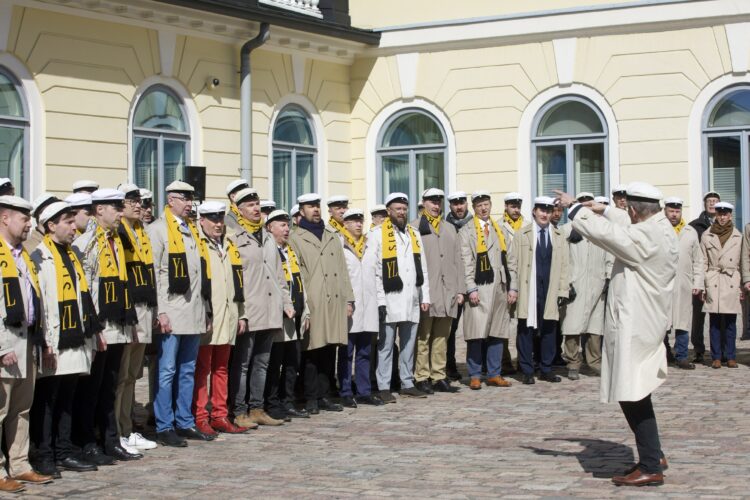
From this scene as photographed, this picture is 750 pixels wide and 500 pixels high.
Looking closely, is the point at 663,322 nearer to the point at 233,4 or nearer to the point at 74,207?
the point at 74,207

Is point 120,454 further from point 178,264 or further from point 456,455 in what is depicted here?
point 456,455

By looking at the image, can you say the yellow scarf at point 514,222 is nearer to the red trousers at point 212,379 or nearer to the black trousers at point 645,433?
the red trousers at point 212,379

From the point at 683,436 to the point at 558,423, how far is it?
116cm

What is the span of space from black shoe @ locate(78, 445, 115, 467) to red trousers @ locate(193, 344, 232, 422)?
1327 mm

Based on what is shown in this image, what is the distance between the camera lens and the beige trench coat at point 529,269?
44.1 ft

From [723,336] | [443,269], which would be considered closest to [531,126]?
[723,336]

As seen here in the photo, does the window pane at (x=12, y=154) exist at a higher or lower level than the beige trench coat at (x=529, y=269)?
Answer: higher

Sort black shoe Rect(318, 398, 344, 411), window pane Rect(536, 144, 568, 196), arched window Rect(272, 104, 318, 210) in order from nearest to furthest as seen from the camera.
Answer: black shoe Rect(318, 398, 344, 411), arched window Rect(272, 104, 318, 210), window pane Rect(536, 144, 568, 196)

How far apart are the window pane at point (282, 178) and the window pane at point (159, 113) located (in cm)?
202

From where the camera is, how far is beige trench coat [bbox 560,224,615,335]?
45.0ft

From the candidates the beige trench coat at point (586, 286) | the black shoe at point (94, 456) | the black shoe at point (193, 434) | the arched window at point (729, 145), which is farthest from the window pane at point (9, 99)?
the arched window at point (729, 145)

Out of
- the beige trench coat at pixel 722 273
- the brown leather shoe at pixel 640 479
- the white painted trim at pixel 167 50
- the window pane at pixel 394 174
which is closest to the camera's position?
the brown leather shoe at pixel 640 479

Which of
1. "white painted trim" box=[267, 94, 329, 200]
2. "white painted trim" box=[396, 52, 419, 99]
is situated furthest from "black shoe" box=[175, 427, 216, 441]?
"white painted trim" box=[396, 52, 419, 99]

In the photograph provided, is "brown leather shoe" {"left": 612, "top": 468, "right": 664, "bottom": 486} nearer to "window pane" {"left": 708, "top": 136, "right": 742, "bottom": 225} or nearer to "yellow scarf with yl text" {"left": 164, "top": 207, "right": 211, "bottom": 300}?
"yellow scarf with yl text" {"left": 164, "top": 207, "right": 211, "bottom": 300}
